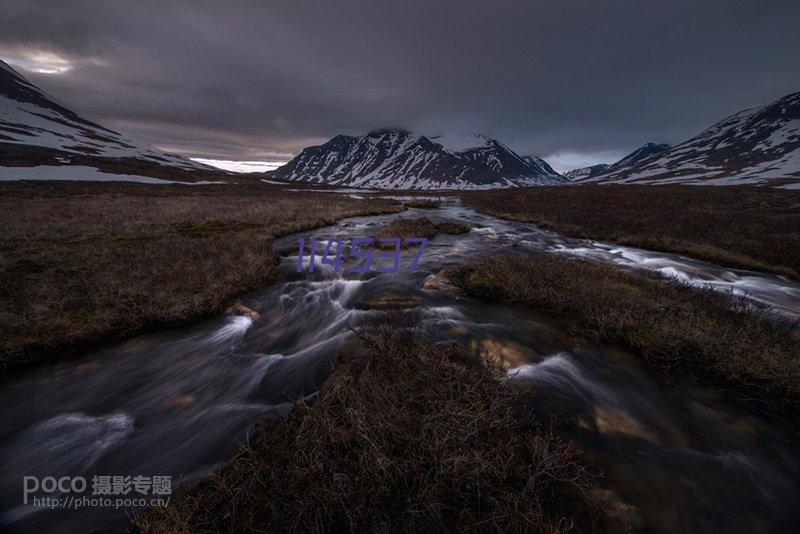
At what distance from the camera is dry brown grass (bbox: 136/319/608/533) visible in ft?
8.80

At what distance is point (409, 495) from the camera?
2.82 meters

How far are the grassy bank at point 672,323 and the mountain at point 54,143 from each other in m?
91.3

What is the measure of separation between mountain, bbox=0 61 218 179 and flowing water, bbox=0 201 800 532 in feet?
283

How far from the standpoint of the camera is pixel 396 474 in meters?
2.96

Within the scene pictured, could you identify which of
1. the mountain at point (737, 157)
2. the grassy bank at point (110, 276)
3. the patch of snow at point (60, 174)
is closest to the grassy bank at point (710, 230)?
the grassy bank at point (110, 276)

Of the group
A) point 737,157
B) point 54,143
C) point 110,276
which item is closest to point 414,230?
point 110,276

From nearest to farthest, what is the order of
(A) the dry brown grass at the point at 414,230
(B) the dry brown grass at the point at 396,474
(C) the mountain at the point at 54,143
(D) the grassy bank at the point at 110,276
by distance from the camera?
(B) the dry brown grass at the point at 396,474 < (D) the grassy bank at the point at 110,276 < (A) the dry brown grass at the point at 414,230 < (C) the mountain at the point at 54,143

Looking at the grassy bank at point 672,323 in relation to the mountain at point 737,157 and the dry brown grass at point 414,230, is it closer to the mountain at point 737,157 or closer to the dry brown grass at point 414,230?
the dry brown grass at point 414,230

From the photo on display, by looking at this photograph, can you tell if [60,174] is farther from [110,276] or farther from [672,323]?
[672,323]

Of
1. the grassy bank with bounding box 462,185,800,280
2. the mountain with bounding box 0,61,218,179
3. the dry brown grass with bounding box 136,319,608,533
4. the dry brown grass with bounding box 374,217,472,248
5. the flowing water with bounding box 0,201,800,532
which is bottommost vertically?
the flowing water with bounding box 0,201,800,532

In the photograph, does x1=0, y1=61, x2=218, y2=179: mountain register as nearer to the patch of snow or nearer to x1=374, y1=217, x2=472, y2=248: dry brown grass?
the patch of snow

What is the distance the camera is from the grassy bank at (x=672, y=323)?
16.1 feet

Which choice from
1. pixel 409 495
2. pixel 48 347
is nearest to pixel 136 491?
pixel 409 495
